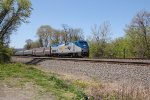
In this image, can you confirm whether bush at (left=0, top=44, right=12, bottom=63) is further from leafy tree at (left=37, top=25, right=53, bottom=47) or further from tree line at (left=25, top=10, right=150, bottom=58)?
leafy tree at (left=37, top=25, right=53, bottom=47)

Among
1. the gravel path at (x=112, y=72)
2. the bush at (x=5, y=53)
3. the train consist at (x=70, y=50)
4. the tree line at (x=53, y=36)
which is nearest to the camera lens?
the gravel path at (x=112, y=72)

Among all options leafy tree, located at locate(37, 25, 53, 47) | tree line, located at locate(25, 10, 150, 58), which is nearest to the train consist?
tree line, located at locate(25, 10, 150, 58)

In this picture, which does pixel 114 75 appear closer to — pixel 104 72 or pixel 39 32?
pixel 104 72

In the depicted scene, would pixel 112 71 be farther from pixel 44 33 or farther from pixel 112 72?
pixel 44 33

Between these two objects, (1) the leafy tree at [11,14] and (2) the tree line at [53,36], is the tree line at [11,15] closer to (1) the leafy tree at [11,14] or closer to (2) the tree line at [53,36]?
(1) the leafy tree at [11,14]

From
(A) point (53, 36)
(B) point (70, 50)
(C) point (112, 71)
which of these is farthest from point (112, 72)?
(A) point (53, 36)

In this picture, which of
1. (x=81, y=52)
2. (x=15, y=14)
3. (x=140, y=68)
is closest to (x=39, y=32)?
(x=15, y=14)

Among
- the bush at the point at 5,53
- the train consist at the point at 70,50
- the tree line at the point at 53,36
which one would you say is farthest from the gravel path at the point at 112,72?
the tree line at the point at 53,36

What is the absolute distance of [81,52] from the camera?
50.4 m

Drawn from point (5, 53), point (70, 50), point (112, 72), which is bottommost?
point (112, 72)

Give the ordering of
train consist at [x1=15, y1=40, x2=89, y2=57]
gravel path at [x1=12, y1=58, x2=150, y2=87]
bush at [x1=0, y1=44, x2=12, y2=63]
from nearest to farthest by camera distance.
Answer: gravel path at [x1=12, y1=58, x2=150, y2=87], bush at [x1=0, y1=44, x2=12, y2=63], train consist at [x1=15, y1=40, x2=89, y2=57]

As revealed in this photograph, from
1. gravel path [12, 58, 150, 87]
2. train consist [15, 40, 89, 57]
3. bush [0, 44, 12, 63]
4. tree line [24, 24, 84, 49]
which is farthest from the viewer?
tree line [24, 24, 84, 49]

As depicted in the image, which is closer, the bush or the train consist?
the bush

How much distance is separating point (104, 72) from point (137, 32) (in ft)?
169
